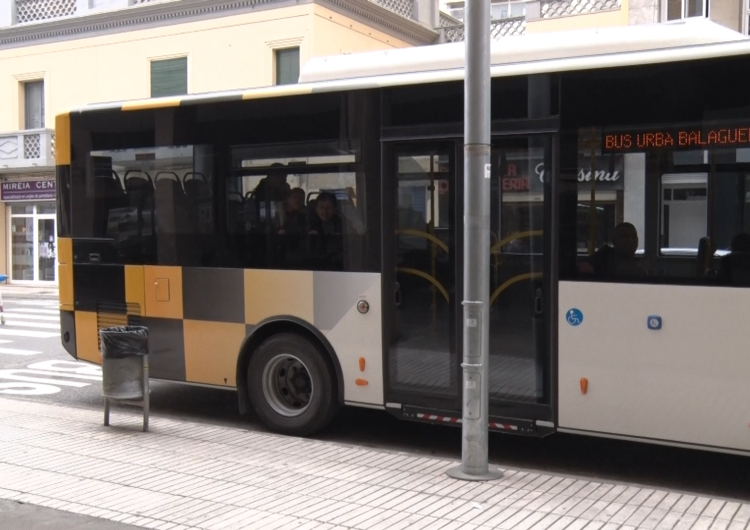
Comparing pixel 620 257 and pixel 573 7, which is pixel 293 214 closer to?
pixel 620 257

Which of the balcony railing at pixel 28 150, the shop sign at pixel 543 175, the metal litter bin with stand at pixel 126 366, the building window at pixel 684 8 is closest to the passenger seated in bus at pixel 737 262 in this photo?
the shop sign at pixel 543 175

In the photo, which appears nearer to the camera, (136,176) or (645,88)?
(645,88)

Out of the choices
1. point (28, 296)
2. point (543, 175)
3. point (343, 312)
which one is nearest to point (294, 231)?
point (343, 312)

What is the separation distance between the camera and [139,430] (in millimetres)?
7488

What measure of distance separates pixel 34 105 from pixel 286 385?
2353 centimetres

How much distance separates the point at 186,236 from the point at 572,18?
16.0 m

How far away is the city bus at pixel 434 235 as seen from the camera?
5723 mm

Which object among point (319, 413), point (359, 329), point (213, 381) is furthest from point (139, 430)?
point (359, 329)

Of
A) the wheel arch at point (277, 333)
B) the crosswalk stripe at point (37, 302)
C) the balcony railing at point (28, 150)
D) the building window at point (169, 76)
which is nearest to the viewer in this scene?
the wheel arch at point (277, 333)

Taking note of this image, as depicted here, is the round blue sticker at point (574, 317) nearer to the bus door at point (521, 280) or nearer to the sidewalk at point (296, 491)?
the bus door at point (521, 280)

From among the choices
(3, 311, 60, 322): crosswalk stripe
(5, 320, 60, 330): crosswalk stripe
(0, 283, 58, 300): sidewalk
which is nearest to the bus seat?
(5, 320, 60, 330): crosswalk stripe

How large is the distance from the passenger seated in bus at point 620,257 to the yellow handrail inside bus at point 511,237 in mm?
505

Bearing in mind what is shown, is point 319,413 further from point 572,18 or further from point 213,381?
point 572,18

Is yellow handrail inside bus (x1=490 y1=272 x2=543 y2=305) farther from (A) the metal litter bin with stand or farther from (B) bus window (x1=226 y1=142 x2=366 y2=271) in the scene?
(A) the metal litter bin with stand
